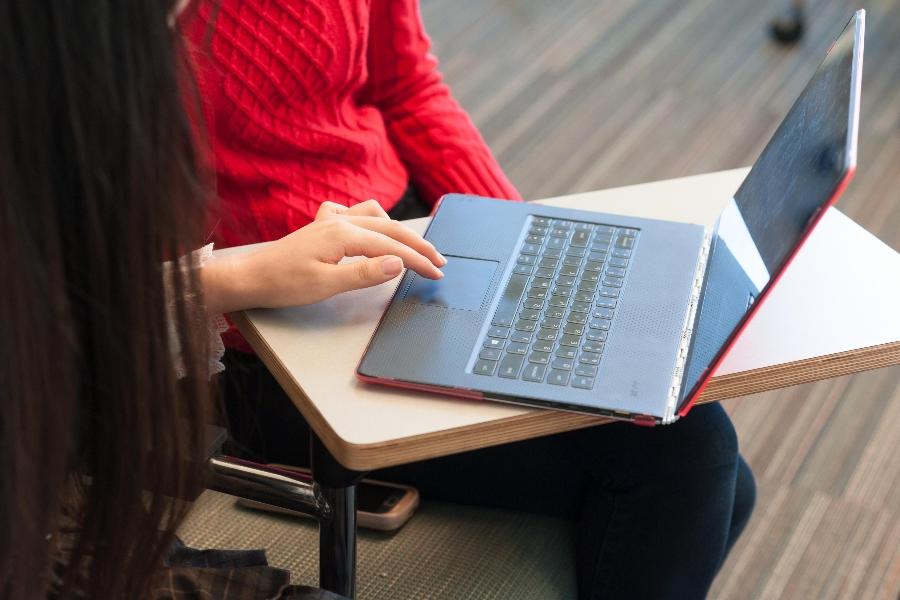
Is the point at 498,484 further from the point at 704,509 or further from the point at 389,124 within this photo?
the point at 389,124

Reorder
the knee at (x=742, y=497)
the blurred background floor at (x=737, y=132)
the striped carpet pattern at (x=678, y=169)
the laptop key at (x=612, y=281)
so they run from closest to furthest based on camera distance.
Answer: the laptop key at (x=612, y=281) → the striped carpet pattern at (x=678, y=169) → the knee at (x=742, y=497) → the blurred background floor at (x=737, y=132)

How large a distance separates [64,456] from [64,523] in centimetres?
14

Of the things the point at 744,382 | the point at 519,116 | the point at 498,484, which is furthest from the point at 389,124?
the point at 519,116

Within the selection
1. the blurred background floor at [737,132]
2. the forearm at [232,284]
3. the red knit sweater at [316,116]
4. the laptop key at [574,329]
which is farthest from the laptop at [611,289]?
the blurred background floor at [737,132]

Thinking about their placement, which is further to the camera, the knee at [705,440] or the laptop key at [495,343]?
the knee at [705,440]

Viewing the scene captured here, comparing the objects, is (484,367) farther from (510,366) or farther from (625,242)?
(625,242)

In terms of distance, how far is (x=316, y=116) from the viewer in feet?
3.60

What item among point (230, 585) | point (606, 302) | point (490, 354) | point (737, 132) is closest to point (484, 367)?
point (490, 354)

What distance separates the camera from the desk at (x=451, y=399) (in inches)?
28.7

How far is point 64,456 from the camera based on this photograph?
24.0 inches

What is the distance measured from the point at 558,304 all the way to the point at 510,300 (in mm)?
36

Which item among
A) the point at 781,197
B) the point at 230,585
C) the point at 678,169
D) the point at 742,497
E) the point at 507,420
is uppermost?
the point at 781,197

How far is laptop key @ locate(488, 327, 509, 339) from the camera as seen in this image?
2.62ft

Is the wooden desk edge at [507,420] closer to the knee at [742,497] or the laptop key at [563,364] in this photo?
the laptop key at [563,364]
